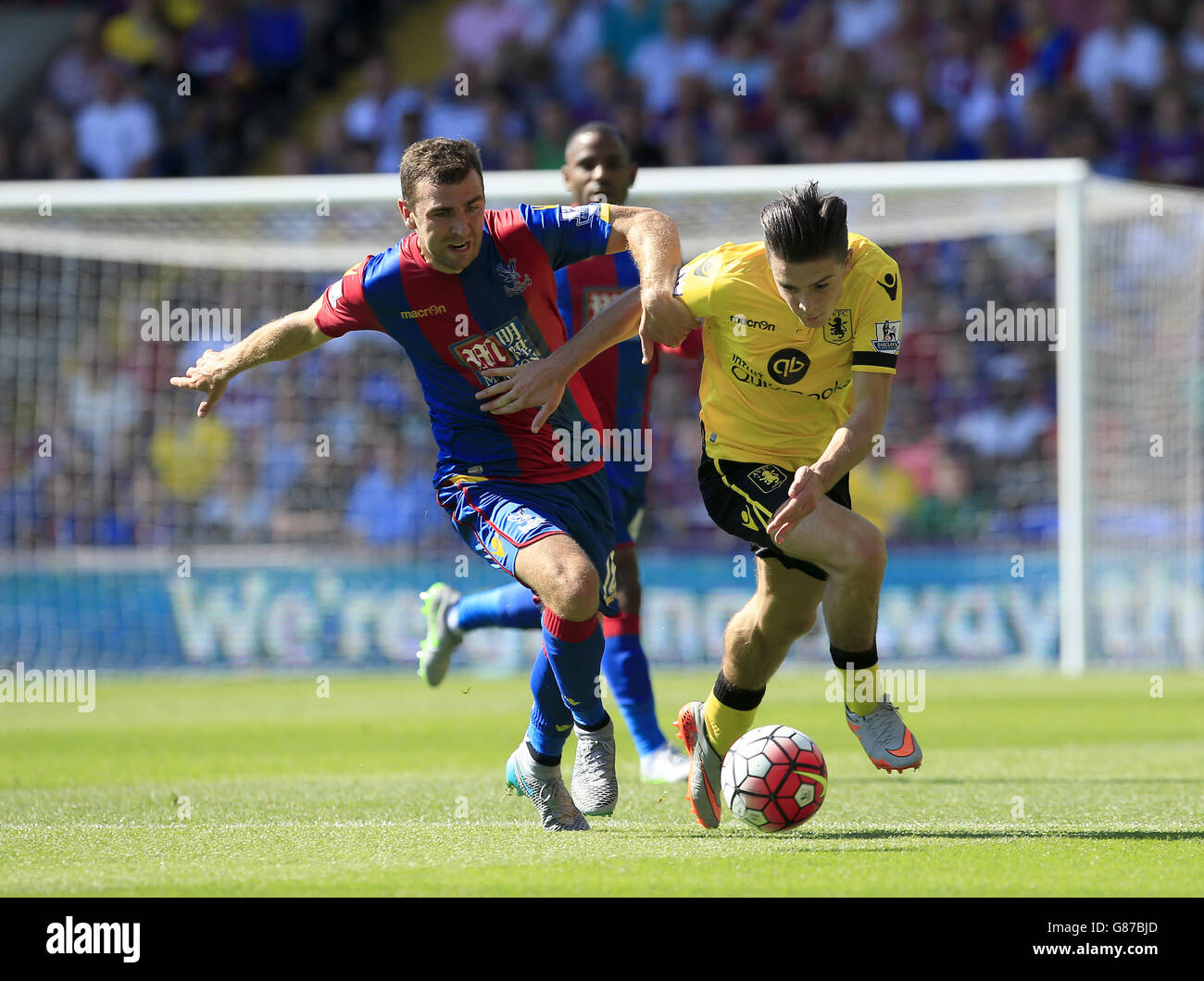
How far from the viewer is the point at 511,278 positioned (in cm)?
559

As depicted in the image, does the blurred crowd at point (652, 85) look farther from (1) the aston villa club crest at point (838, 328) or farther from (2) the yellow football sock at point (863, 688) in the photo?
(2) the yellow football sock at point (863, 688)

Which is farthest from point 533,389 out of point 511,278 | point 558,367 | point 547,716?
point 547,716

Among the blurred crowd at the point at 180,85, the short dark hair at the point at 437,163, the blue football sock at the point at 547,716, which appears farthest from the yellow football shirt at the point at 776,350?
the blurred crowd at the point at 180,85

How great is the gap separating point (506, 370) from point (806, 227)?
1.08 m

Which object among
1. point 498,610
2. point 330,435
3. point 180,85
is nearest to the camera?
point 498,610

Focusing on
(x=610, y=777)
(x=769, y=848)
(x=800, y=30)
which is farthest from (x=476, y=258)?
(x=800, y=30)

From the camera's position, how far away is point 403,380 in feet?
49.9

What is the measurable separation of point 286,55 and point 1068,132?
9.78 m

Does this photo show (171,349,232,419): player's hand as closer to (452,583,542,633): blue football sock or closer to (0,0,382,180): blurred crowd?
(452,583,542,633): blue football sock

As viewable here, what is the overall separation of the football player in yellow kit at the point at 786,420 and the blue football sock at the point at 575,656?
0.52 metres

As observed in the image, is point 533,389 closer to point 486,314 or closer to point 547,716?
point 486,314

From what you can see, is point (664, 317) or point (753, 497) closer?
point (664, 317)

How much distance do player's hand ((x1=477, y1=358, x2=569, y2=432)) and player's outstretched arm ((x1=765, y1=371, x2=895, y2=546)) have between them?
815mm

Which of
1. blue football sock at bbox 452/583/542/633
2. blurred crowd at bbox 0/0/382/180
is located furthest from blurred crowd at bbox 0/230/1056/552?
blue football sock at bbox 452/583/542/633
